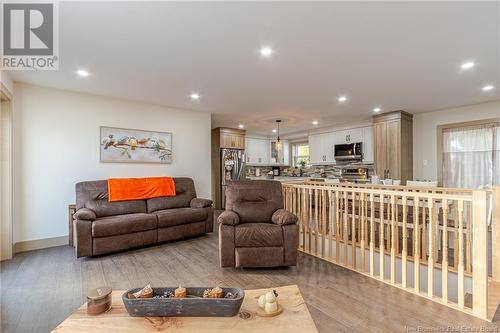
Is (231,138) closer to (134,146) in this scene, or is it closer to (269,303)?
(134,146)

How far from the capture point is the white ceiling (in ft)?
6.52

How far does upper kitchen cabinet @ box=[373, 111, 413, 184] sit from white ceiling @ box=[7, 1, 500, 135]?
88 centimetres

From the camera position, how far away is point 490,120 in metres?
4.64

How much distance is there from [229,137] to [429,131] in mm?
4942

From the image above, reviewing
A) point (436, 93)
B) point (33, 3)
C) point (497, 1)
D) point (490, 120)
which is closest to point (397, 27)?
point (497, 1)

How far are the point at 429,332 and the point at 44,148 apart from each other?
5132mm

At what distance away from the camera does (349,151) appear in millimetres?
6492

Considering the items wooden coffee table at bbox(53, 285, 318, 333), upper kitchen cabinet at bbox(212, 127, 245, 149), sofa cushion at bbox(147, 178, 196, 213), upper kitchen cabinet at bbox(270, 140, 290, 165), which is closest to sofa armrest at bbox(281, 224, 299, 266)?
wooden coffee table at bbox(53, 285, 318, 333)

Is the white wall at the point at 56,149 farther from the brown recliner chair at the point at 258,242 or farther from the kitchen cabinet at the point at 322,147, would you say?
the kitchen cabinet at the point at 322,147

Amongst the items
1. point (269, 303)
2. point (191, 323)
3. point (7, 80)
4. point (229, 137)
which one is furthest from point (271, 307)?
point (229, 137)

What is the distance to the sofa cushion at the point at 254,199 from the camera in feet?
10.4

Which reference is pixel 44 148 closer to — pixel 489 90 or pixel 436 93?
pixel 436 93

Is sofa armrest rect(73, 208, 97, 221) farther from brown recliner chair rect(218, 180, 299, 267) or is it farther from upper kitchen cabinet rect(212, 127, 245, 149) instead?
upper kitchen cabinet rect(212, 127, 245, 149)

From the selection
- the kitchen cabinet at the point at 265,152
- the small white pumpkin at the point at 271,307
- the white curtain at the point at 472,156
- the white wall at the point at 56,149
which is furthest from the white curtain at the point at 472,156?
the white wall at the point at 56,149
